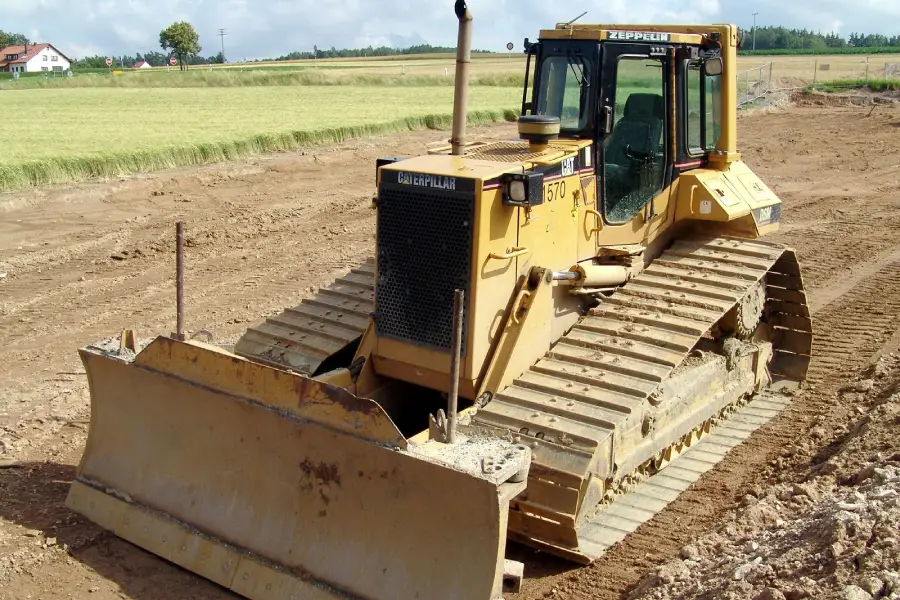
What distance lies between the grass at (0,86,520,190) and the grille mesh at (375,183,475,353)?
1202 centimetres

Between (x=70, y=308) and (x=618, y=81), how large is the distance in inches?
282

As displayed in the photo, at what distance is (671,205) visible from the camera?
7.79 meters

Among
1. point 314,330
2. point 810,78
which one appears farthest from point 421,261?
point 810,78

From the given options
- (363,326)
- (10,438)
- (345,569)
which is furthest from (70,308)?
(345,569)

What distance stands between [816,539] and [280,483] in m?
3.03

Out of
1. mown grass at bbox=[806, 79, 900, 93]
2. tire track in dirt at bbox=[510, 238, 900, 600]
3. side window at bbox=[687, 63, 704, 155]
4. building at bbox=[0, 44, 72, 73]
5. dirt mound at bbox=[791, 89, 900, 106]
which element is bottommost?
tire track in dirt at bbox=[510, 238, 900, 600]

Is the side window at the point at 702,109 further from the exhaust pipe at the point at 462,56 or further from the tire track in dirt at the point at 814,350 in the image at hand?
the tire track in dirt at the point at 814,350

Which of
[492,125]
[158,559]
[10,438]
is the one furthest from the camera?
[492,125]

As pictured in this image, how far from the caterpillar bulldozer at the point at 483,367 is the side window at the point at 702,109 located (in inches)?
0.9

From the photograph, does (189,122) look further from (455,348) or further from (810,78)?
(810,78)

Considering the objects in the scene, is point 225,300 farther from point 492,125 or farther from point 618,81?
point 492,125

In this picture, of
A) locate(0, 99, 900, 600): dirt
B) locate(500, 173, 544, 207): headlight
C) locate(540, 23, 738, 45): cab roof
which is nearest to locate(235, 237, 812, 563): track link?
locate(0, 99, 900, 600): dirt

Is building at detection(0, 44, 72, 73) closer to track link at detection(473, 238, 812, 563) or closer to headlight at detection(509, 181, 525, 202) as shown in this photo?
track link at detection(473, 238, 812, 563)

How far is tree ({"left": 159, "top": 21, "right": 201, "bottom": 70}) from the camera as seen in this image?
91.9m
